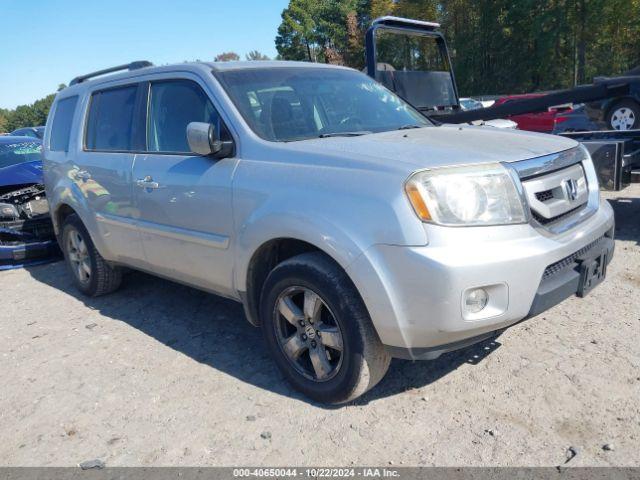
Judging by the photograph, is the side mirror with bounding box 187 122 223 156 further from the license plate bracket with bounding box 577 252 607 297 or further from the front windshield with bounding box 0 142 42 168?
the front windshield with bounding box 0 142 42 168

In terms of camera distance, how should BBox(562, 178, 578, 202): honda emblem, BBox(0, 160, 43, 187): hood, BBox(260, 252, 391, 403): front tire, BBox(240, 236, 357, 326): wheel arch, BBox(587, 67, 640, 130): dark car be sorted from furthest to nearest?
BBox(587, 67, 640, 130): dark car, BBox(0, 160, 43, 187): hood, BBox(240, 236, 357, 326): wheel arch, BBox(562, 178, 578, 202): honda emblem, BBox(260, 252, 391, 403): front tire

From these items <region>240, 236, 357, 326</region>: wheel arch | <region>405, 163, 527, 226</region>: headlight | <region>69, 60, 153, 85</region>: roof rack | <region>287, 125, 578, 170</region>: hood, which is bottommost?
<region>240, 236, 357, 326</region>: wheel arch

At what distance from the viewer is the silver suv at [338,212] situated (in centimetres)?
258

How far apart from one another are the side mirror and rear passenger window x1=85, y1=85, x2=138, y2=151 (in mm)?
1144

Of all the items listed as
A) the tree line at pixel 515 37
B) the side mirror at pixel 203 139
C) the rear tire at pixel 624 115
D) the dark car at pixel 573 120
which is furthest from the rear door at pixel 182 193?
the tree line at pixel 515 37

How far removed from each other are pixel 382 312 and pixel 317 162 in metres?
0.86

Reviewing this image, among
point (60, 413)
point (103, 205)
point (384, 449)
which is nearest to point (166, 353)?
point (60, 413)

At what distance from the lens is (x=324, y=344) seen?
9.95ft

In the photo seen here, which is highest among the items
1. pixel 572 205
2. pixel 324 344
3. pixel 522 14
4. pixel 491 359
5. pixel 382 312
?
pixel 522 14

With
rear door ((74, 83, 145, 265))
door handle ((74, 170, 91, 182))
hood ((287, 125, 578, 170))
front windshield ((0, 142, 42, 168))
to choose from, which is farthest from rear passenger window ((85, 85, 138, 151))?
front windshield ((0, 142, 42, 168))

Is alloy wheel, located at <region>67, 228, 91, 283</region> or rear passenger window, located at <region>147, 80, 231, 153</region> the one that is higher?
rear passenger window, located at <region>147, 80, 231, 153</region>

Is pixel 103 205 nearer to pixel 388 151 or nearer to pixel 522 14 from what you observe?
pixel 388 151

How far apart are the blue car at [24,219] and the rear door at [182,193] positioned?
10.8ft

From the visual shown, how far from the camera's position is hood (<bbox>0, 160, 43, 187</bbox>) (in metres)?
7.04
